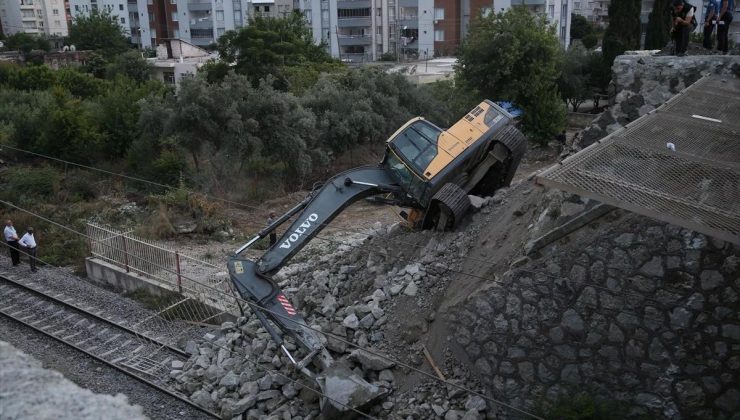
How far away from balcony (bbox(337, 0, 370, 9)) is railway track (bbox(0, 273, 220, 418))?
47804mm

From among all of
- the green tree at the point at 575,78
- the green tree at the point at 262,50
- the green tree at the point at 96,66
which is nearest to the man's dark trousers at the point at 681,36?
the green tree at the point at 575,78

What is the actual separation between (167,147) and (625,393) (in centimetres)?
2041

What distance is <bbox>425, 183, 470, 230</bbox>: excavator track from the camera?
10500 mm

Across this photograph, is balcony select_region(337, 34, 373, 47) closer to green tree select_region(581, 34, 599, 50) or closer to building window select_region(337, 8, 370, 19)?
building window select_region(337, 8, 370, 19)

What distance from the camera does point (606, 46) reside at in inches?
1270

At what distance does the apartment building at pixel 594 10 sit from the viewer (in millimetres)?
66812

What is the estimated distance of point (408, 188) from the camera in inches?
437

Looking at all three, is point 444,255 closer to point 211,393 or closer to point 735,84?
point 211,393

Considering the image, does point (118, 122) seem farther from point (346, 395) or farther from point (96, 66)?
point (96, 66)

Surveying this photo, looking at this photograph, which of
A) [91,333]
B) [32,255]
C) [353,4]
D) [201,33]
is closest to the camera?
[91,333]

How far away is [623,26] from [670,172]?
27.6 meters

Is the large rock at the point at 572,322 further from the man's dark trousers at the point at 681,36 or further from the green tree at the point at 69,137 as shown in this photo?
the green tree at the point at 69,137

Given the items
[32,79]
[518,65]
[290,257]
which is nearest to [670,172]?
[290,257]

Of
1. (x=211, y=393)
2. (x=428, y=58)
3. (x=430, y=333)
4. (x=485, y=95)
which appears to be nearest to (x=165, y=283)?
(x=211, y=393)
